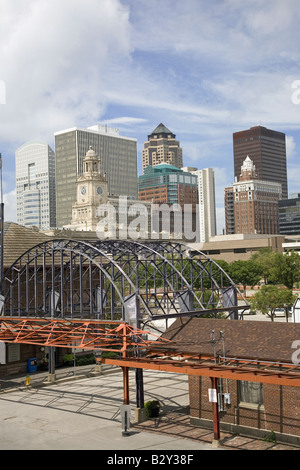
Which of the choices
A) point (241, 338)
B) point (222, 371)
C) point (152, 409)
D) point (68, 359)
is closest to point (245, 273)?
point (68, 359)

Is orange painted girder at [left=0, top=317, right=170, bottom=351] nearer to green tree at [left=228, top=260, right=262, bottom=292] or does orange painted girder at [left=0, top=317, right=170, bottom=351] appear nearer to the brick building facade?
the brick building facade

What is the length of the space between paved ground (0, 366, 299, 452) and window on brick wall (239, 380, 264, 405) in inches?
66.9

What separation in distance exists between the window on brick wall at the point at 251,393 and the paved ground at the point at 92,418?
1.70m

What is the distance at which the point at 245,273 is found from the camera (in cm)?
11369

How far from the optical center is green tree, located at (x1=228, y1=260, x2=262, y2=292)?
4449 inches

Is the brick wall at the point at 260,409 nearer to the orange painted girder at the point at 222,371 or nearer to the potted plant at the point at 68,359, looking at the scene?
the orange painted girder at the point at 222,371

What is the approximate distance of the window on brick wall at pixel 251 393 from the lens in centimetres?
2586

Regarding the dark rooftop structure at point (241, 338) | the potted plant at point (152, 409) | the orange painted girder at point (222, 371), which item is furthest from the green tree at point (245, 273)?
the orange painted girder at point (222, 371)

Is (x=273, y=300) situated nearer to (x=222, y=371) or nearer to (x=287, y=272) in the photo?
(x=287, y=272)

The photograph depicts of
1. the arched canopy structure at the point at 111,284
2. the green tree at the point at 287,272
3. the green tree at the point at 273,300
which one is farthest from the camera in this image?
the green tree at the point at 287,272

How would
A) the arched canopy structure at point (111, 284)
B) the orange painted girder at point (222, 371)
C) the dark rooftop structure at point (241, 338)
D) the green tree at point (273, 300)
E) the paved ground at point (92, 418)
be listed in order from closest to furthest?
the orange painted girder at point (222, 371), the paved ground at point (92, 418), the dark rooftop structure at point (241, 338), the arched canopy structure at point (111, 284), the green tree at point (273, 300)

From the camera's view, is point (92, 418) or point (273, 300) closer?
point (92, 418)

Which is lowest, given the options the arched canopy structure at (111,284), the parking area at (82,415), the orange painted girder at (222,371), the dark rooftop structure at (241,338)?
the parking area at (82,415)

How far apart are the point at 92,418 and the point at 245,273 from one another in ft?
284
